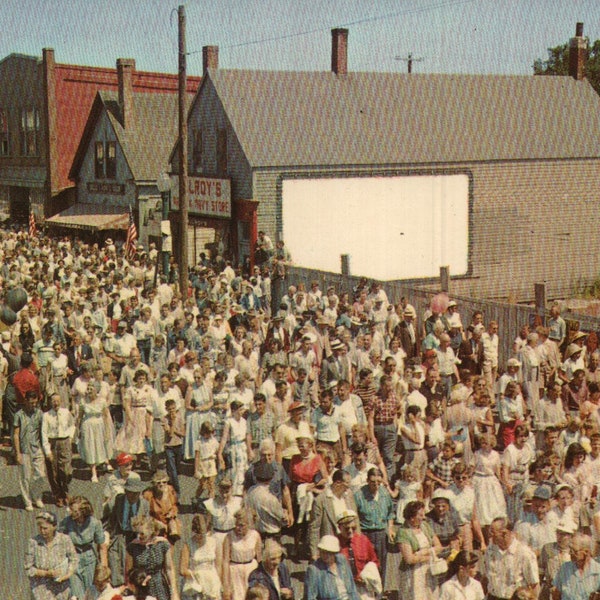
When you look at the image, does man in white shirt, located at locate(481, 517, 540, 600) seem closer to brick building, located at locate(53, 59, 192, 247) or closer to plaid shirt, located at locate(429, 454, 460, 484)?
plaid shirt, located at locate(429, 454, 460, 484)

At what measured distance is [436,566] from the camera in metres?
8.98

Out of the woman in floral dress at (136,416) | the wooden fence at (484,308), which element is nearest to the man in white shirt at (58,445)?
the woman in floral dress at (136,416)

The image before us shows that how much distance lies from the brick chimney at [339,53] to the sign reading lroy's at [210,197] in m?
6.53

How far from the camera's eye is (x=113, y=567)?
10.0 metres

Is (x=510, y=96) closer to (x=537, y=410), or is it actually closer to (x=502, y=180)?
(x=502, y=180)

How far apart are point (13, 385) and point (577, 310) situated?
66.2 ft

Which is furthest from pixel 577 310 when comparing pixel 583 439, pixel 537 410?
pixel 583 439

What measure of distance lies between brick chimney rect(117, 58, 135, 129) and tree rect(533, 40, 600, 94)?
36624mm

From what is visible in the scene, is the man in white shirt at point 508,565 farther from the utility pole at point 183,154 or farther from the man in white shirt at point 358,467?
the utility pole at point 183,154

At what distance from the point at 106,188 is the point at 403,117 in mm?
16090

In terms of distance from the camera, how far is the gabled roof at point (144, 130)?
42.5 metres

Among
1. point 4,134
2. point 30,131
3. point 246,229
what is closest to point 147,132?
point 30,131

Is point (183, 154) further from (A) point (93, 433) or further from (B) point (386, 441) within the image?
(B) point (386, 441)

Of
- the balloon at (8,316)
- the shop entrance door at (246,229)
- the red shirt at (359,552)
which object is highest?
the shop entrance door at (246,229)
